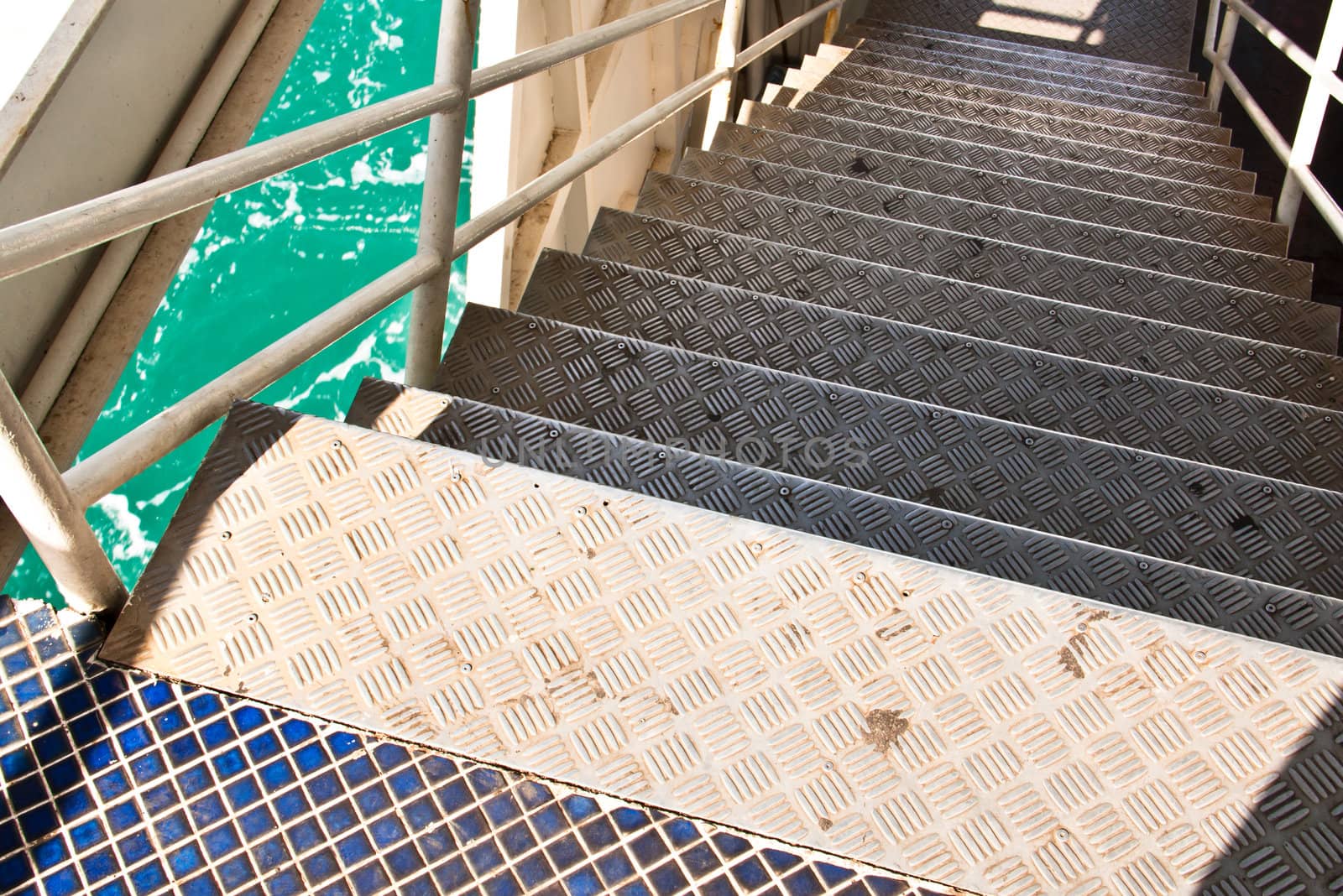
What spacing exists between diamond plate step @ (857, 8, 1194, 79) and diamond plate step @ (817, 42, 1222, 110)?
1381mm

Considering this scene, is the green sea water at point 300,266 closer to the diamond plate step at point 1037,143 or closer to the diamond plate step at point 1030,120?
the diamond plate step at point 1030,120

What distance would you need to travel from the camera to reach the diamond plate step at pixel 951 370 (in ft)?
12.4

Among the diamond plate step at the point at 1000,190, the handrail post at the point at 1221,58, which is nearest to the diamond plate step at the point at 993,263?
the diamond plate step at the point at 1000,190

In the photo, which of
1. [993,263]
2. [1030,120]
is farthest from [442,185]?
[1030,120]

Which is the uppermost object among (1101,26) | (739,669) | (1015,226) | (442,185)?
(442,185)

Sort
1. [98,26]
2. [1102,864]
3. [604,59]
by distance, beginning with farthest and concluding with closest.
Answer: [604,59]
[98,26]
[1102,864]

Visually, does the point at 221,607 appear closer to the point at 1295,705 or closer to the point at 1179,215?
the point at 1295,705

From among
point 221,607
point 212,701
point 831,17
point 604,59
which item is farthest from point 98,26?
point 831,17

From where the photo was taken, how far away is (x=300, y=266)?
1139 centimetres

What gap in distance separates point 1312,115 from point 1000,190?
5.25 feet

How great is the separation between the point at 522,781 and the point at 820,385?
67.8 inches

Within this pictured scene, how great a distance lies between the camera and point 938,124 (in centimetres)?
684

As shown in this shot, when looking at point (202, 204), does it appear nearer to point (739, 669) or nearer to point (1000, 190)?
point (739, 669)

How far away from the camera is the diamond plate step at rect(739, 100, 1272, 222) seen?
6008 mm
